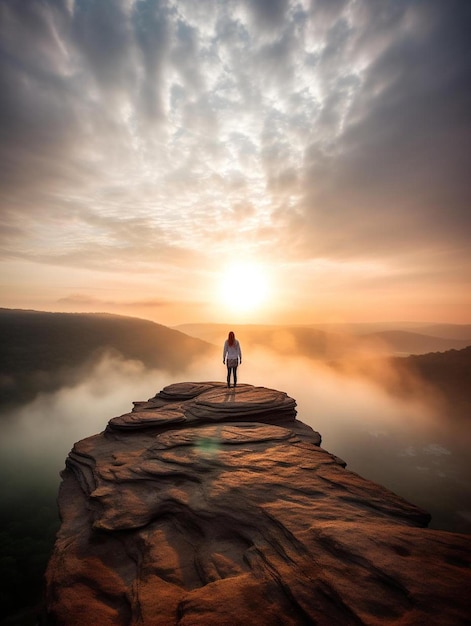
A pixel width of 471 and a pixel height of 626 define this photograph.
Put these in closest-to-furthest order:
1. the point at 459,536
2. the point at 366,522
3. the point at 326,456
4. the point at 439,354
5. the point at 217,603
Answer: the point at 217,603 < the point at 459,536 < the point at 366,522 < the point at 326,456 < the point at 439,354

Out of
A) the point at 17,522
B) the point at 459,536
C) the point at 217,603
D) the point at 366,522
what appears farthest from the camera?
the point at 17,522

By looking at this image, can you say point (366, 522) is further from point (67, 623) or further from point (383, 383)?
point (383, 383)

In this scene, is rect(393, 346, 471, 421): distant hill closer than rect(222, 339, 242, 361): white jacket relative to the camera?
No

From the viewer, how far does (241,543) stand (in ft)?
30.0

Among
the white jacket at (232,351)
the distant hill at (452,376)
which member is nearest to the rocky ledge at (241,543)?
the white jacket at (232,351)

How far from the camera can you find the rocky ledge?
6059mm

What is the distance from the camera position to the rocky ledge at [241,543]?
606 centimetres

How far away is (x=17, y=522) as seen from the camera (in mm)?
88438

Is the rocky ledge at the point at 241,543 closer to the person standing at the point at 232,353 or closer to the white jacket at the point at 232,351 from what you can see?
the person standing at the point at 232,353

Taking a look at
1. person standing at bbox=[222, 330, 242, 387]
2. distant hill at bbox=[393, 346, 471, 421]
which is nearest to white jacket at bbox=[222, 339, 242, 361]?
person standing at bbox=[222, 330, 242, 387]

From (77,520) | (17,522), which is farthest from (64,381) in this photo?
(77,520)

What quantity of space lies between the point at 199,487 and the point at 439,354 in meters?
138

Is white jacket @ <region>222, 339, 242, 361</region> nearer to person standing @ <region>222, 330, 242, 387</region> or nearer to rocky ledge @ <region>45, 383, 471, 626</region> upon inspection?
person standing @ <region>222, 330, 242, 387</region>

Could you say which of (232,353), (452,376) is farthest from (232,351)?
(452,376)
